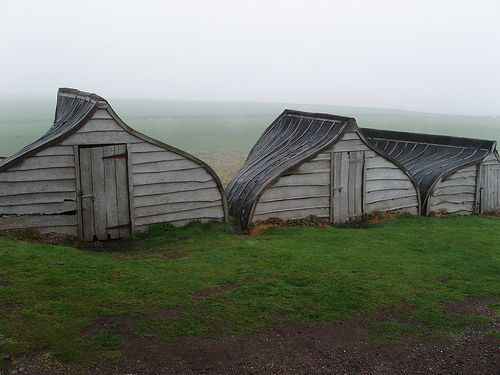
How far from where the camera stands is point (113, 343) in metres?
8.90

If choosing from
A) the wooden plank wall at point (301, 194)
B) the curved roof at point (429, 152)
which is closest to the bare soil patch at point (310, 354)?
the wooden plank wall at point (301, 194)

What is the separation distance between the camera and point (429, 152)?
24.1 m

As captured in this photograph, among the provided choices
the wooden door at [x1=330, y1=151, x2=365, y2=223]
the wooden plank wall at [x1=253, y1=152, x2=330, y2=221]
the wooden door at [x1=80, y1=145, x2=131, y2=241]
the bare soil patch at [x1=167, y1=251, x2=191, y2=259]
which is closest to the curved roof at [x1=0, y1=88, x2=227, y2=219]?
the wooden door at [x1=80, y1=145, x2=131, y2=241]

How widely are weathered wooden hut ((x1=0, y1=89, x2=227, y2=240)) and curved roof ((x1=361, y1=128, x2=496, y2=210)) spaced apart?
7.81 metres

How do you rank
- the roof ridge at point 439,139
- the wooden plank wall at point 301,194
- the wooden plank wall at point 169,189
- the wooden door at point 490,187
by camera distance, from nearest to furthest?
the wooden plank wall at point 169,189, the wooden plank wall at point 301,194, the wooden door at point 490,187, the roof ridge at point 439,139

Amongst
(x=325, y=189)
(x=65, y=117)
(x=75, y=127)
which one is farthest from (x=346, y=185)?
(x=65, y=117)

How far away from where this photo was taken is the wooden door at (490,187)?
73.8ft

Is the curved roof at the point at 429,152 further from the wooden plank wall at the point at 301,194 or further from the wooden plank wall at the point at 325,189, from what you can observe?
the wooden plank wall at the point at 301,194

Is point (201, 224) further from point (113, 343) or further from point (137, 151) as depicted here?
point (113, 343)

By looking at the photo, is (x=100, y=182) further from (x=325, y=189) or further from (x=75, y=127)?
(x=325, y=189)

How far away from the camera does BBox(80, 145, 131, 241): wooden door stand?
15398 millimetres

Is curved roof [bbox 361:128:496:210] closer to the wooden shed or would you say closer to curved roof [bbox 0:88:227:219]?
the wooden shed

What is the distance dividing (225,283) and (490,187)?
15.6 m

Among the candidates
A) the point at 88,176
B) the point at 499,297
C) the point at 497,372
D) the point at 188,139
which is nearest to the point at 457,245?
the point at 499,297
